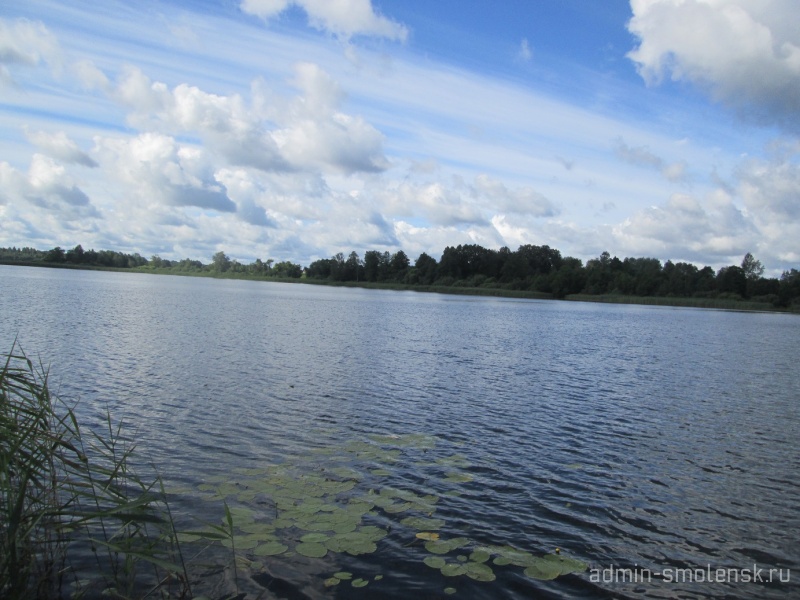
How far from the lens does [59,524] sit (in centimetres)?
598

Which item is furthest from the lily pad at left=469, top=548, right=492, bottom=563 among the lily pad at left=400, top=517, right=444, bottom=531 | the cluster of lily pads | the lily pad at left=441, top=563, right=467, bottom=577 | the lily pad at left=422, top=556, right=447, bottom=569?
the lily pad at left=400, top=517, right=444, bottom=531

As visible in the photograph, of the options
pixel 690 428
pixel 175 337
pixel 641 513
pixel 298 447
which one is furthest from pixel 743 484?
pixel 175 337

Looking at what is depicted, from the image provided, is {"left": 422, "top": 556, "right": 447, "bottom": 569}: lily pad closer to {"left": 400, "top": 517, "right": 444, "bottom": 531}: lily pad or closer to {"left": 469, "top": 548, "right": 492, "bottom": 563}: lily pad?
{"left": 469, "top": 548, "right": 492, "bottom": 563}: lily pad

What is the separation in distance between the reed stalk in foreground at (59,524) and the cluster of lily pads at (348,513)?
0.88 metres

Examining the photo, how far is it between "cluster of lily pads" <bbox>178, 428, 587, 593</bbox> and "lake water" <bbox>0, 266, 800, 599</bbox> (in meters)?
0.06

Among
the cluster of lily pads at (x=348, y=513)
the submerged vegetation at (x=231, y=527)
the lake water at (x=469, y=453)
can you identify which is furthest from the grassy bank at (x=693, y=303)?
the submerged vegetation at (x=231, y=527)

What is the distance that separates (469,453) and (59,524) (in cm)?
942

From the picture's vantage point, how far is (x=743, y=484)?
489 inches

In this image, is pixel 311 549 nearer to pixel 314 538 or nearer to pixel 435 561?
pixel 314 538

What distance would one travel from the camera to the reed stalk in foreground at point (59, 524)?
529 cm

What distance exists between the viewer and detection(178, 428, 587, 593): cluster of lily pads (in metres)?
8.12

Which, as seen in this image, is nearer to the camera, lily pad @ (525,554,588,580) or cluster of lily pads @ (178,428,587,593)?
lily pad @ (525,554,588,580)

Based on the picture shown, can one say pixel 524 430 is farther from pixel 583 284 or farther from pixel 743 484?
pixel 583 284

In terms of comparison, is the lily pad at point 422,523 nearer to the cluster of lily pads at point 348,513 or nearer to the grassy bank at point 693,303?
the cluster of lily pads at point 348,513
